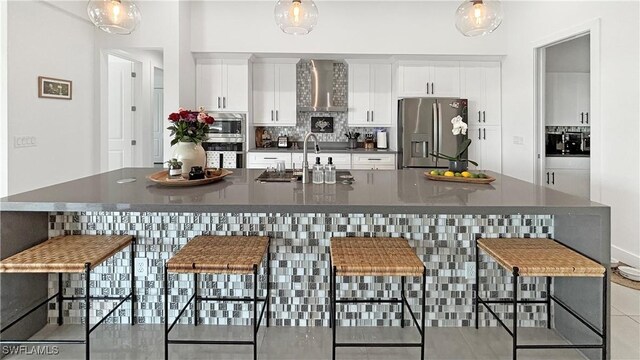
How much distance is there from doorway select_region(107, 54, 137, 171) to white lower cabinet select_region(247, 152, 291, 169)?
2103 mm

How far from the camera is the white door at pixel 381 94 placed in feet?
19.7

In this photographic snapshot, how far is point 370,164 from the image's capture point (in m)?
5.79

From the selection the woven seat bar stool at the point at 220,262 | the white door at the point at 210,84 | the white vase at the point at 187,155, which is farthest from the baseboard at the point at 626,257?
the white door at the point at 210,84

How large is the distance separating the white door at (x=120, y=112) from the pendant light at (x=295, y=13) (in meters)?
4.42

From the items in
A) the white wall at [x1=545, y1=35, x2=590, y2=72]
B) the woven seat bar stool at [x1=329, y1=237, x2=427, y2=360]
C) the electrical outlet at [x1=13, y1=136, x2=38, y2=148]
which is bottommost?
the woven seat bar stool at [x1=329, y1=237, x2=427, y2=360]

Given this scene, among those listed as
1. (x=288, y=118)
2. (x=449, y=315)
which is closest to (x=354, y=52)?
(x=288, y=118)

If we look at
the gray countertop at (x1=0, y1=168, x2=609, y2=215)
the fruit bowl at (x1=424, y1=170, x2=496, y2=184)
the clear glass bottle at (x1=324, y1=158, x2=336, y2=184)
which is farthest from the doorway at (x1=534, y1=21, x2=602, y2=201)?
the clear glass bottle at (x1=324, y1=158, x2=336, y2=184)

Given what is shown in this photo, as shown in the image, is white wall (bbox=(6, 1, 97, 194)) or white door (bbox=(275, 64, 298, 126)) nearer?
white wall (bbox=(6, 1, 97, 194))

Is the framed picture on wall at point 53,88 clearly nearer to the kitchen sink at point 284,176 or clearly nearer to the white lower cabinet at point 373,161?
the kitchen sink at point 284,176

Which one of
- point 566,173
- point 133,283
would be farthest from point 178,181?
point 566,173

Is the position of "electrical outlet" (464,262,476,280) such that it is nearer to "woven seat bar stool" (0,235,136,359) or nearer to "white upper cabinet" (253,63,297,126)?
"woven seat bar stool" (0,235,136,359)

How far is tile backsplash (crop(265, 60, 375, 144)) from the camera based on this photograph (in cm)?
610

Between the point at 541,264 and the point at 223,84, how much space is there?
4.68 metres

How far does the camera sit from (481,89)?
5.79 metres
